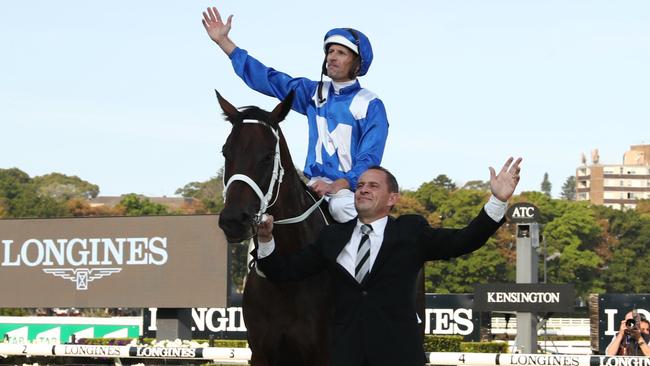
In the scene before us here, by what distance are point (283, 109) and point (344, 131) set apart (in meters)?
0.60

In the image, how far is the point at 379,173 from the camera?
4.70 meters

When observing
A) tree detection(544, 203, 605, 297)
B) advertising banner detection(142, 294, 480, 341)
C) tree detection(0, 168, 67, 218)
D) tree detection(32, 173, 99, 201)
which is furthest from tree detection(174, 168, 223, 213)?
advertising banner detection(142, 294, 480, 341)

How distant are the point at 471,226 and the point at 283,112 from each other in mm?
1164

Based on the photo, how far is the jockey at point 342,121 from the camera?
561 centimetres

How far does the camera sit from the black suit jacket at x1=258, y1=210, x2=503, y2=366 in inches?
182

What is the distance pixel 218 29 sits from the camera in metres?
6.28

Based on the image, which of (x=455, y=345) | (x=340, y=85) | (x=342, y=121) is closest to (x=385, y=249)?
(x=342, y=121)

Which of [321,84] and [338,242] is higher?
[321,84]

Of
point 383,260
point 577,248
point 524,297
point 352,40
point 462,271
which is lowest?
point 524,297

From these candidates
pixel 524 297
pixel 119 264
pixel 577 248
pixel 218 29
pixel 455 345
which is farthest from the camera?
pixel 577 248

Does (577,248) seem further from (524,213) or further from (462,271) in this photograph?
(524,213)

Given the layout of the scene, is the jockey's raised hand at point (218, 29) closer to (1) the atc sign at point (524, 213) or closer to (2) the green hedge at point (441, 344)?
(1) the atc sign at point (524, 213)

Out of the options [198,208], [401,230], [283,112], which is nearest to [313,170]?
[283,112]

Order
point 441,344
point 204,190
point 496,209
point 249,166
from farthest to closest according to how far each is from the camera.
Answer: point 204,190 → point 441,344 → point 249,166 → point 496,209
